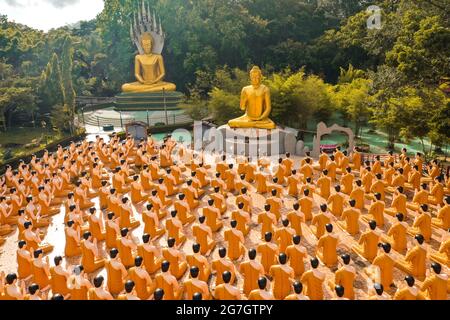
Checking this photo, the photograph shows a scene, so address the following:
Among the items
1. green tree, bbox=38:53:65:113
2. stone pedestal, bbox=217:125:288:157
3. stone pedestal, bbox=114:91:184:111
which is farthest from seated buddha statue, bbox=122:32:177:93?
stone pedestal, bbox=217:125:288:157

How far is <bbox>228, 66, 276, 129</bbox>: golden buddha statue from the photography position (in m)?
17.0

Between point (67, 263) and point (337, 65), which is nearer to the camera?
point (67, 263)

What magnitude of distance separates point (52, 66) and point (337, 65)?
20.7m

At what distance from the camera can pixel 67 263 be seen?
8703 mm

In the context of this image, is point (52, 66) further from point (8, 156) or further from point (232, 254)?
point (232, 254)

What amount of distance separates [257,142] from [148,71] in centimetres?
1427

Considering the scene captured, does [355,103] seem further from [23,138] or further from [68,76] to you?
[23,138]

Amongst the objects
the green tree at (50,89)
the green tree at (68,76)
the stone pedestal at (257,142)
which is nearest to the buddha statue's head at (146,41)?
the green tree at (50,89)

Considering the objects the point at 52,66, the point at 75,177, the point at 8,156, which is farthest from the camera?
the point at 52,66

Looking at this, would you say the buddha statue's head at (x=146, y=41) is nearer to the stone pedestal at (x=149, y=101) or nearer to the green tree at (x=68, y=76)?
the stone pedestal at (x=149, y=101)

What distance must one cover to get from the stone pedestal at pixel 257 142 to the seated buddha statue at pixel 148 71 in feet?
40.5

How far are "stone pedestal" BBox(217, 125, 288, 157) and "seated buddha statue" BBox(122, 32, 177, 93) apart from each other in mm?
12338

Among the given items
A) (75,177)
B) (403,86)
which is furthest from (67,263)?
(403,86)

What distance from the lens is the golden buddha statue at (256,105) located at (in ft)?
55.7
